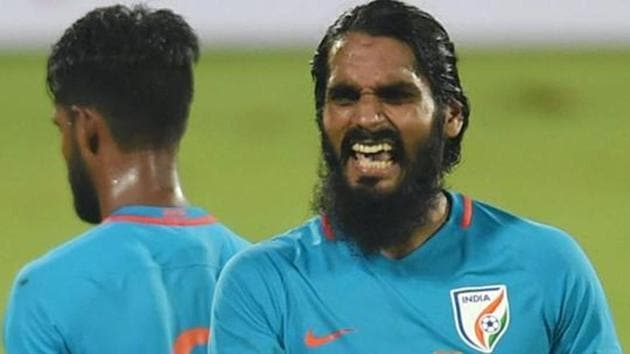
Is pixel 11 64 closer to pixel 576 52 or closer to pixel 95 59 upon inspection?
pixel 576 52

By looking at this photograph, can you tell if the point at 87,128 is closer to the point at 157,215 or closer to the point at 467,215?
the point at 157,215

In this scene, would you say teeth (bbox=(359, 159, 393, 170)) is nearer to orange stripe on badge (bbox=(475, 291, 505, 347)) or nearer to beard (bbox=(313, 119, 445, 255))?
beard (bbox=(313, 119, 445, 255))

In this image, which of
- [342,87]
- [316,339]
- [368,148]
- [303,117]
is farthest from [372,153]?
[303,117]

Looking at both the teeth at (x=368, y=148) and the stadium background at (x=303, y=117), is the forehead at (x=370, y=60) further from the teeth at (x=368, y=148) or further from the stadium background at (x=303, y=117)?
the stadium background at (x=303, y=117)

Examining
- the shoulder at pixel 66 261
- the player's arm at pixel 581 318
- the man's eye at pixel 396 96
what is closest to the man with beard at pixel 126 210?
the shoulder at pixel 66 261

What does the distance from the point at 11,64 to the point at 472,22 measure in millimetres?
1604

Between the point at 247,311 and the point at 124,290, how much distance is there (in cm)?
27

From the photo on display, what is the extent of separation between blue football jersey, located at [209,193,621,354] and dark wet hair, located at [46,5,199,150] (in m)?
0.37

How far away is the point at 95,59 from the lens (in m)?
3.08

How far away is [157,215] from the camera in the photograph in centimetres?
303

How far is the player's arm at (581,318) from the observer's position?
2785 millimetres

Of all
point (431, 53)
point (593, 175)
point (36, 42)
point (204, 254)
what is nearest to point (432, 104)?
point (431, 53)

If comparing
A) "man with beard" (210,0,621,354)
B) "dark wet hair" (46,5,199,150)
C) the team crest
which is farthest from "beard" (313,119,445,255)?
"dark wet hair" (46,5,199,150)

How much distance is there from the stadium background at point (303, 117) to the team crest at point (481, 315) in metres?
2.97
